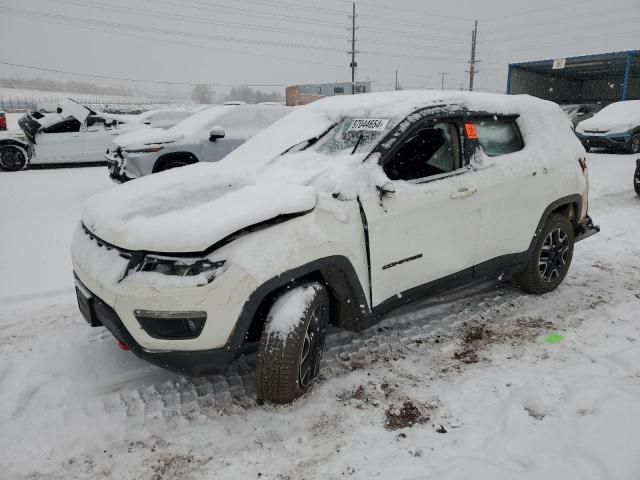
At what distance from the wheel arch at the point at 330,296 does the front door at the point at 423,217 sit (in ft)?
0.47

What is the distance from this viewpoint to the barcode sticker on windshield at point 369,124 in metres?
3.06

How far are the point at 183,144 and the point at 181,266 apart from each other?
587cm

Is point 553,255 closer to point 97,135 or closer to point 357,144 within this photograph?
point 357,144

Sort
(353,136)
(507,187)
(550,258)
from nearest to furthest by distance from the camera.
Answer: (353,136) → (507,187) → (550,258)

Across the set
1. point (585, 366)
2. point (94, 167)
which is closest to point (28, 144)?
point (94, 167)

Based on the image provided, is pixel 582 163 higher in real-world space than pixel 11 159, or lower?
higher

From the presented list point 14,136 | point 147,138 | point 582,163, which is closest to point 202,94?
point 14,136

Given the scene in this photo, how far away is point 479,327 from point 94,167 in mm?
10954

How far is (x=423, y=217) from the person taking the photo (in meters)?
2.96

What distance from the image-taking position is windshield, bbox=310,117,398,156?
3010 millimetres

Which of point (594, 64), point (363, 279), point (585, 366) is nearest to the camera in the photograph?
point (363, 279)

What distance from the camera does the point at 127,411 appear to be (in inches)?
101

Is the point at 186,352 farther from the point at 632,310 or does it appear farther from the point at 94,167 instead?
the point at 94,167

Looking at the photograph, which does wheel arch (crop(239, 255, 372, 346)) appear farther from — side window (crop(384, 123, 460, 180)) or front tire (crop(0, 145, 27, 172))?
front tire (crop(0, 145, 27, 172))
